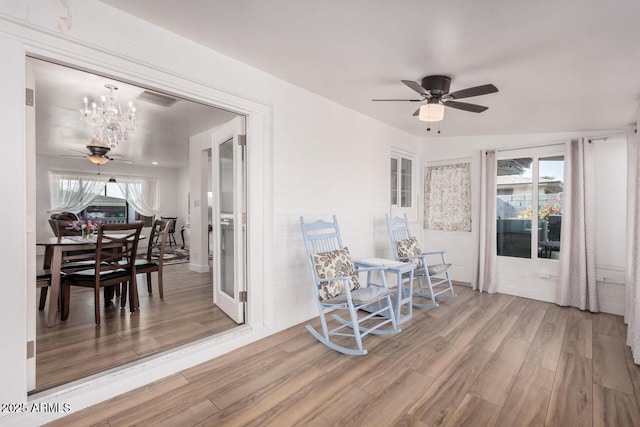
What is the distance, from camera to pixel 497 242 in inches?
181

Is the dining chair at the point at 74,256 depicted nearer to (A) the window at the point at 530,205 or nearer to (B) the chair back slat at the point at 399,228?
(B) the chair back slat at the point at 399,228

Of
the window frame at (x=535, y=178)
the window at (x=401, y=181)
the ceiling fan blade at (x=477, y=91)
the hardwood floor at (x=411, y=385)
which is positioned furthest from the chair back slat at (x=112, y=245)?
the window frame at (x=535, y=178)

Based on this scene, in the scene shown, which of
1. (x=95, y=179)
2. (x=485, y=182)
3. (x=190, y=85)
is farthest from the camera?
(x=95, y=179)

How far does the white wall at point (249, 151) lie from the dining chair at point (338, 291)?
9.6 inches

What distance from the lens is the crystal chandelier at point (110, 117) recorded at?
12.1ft

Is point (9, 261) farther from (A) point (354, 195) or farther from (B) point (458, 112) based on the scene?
(B) point (458, 112)

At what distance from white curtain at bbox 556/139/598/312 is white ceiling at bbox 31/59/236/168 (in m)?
4.39

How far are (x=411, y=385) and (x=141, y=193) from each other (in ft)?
30.5

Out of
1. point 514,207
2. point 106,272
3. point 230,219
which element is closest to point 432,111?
point 230,219

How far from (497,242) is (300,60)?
3852 mm

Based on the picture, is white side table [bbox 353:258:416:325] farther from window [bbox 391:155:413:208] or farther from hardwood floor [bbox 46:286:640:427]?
window [bbox 391:155:413:208]

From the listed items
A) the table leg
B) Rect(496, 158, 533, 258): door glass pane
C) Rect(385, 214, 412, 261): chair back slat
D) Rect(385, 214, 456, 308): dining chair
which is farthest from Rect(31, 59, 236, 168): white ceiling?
Rect(496, 158, 533, 258): door glass pane

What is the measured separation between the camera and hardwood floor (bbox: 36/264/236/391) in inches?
89.0

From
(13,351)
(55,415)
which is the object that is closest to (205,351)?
(55,415)
